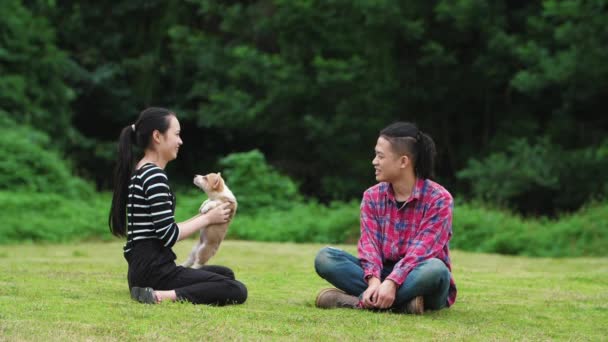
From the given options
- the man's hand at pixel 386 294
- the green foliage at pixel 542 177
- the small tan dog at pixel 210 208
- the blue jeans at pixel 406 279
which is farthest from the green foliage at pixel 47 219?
the green foliage at pixel 542 177

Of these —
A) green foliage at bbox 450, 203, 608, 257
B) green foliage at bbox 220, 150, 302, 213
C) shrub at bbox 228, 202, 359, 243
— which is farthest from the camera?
green foliage at bbox 220, 150, 302, 213

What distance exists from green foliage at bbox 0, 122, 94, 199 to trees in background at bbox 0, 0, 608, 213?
15.0 ft

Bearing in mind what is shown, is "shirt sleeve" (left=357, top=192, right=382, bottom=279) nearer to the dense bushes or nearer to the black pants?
the black pants

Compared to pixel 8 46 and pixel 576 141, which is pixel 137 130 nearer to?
pixel 8 46

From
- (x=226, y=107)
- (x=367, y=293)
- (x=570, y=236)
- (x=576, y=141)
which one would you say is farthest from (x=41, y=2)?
(x=367, y=293)

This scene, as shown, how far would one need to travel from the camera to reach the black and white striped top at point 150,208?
5.30 m

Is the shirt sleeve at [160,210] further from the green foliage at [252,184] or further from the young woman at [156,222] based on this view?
the green foliage at [252,184]

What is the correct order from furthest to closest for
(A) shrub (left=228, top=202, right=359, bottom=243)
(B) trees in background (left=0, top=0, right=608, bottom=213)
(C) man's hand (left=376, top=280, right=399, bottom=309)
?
(B) trees in background (left=0, top=0, right=608, bottom=213) < (A) shrub (left=228, top=202, right=359, bottom=243) < (C) man's hand (left=376, top=280, right=399, bottom=309)

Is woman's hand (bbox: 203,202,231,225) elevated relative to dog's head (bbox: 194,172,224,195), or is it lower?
lower

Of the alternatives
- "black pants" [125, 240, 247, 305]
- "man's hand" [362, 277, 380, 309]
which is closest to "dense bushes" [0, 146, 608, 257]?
"black pants" [125, 240, 247, 305]

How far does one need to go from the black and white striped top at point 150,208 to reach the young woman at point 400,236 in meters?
1.00

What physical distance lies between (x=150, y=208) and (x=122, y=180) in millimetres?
301

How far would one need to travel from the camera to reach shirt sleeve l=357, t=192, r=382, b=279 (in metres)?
5.42

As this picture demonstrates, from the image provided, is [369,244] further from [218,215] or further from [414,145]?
[218,215]
